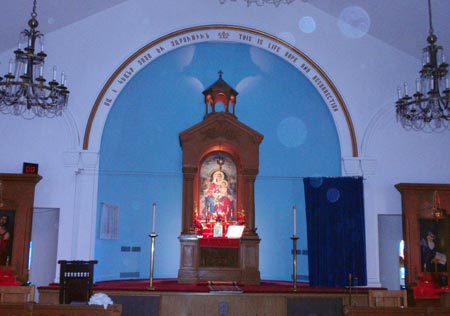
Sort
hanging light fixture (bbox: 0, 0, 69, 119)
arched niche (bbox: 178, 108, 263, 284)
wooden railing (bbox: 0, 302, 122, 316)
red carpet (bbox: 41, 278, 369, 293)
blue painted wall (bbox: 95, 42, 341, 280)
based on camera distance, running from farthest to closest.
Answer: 1. blue painted wall (bbox: 95, 42, 341, 280)
2. arched niche (bbox: 178, 108, 263, 284)
3. red carpet (bbox: 41, 278, 369, 293)
4. hanging light fixture (bbox: 0, 0, 69, 119)
5. wooden railing (bbox: 0, 302, 122, 316)

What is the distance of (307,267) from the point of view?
1045 centimetres

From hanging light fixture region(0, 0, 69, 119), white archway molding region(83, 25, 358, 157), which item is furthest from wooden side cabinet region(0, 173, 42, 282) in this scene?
hanging light fixture region(0, 0, 69, 119)

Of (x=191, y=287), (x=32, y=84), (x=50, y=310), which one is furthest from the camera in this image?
(x=191, y=287)

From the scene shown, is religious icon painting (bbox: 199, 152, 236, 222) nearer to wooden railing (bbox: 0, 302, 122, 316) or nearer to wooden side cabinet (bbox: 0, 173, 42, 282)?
wooden side cabinet (bbox: 0, 173, 42, 282)

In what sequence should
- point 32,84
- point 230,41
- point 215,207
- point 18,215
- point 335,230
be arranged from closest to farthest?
point 32,84 < point 18,215 < point 335,230 < point 215,207 < point 230,41

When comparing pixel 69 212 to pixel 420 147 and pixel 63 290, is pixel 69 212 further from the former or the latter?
pixel 420 147

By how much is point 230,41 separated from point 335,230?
13.6 ft

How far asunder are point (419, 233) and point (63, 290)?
6.02m

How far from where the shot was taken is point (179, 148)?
1078cm

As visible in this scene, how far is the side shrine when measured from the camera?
9.70m

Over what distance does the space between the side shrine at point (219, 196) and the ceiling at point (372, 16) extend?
2473 millimetres

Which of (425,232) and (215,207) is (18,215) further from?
(425,232)

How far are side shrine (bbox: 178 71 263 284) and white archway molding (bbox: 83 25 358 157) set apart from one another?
0.90 meters

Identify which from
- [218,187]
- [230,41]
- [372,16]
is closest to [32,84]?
[218,187]
